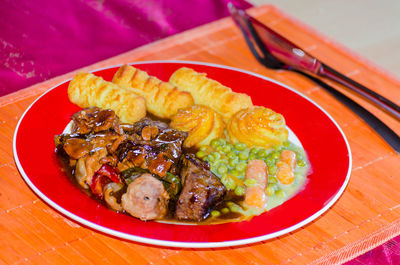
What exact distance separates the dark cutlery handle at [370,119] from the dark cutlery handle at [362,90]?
0.06m

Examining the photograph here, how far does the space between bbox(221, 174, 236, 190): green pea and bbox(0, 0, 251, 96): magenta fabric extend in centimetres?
142

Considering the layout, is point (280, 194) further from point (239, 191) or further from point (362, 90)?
point (362, 90)

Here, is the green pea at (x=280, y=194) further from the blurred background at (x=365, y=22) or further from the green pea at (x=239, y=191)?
the blurred background at (x=365, y=22)

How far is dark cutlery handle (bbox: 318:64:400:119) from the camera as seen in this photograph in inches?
109

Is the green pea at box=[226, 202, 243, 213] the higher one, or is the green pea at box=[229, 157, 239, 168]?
the green pea at box=[226, 202, 243, 213]

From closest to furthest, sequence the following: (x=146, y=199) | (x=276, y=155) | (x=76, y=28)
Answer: (x=146, y=199) → (x=276, y=155) → (x=76, y=28)

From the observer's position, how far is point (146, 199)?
6.46ft

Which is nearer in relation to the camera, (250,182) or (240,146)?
(250,182)

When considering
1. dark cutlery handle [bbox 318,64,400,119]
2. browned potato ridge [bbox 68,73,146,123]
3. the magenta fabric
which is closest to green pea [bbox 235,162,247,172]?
browned potato ridge [bbox 68,73,146,123]

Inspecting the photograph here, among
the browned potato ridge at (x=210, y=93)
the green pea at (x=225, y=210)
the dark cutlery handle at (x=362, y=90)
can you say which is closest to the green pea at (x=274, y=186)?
the green pea at (x=225, y=210)

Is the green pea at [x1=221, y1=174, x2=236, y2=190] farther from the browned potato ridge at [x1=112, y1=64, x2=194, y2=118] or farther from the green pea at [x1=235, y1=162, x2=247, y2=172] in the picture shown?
the browned potato ridge at [x1=112, y1=64, x2=194, y2=118]

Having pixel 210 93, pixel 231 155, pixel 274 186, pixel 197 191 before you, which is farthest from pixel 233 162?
pixel 210 93

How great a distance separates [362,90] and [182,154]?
118cm

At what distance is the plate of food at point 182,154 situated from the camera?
1978 millimetres
